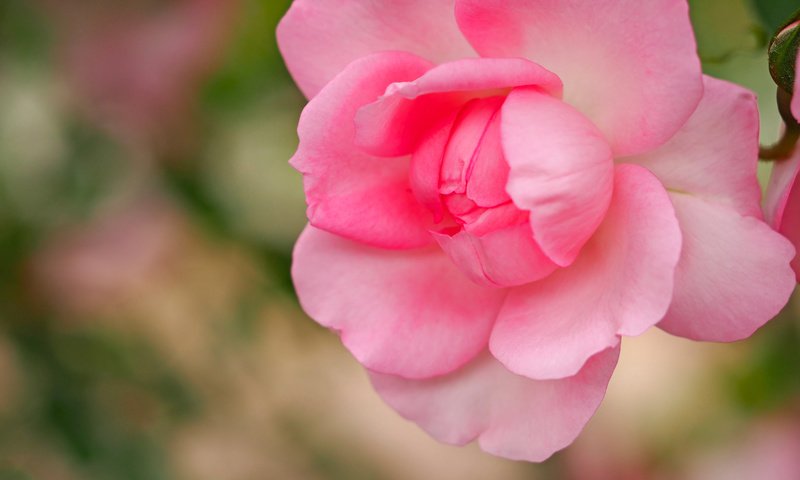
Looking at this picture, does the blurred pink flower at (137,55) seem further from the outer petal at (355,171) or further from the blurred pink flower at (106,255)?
the outer petal at (355,171)

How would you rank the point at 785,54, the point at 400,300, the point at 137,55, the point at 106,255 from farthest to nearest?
the point at 106,255
the point at 137,55
the point at 400,300
the point at 785,54

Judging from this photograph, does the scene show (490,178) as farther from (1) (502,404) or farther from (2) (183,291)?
(2) (183,291)

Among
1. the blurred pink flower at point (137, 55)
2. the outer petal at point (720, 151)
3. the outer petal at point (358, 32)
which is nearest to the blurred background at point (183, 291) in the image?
the blurred pink flower at point (137, 55)

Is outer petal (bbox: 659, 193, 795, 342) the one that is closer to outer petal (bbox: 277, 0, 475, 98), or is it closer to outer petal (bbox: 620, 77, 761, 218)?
outer petal (bbox: 620, 77, 761, 218)

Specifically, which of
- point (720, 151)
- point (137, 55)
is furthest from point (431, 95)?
point (137, 55)

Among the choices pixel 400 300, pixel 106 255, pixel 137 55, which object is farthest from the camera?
pixel 106 255
